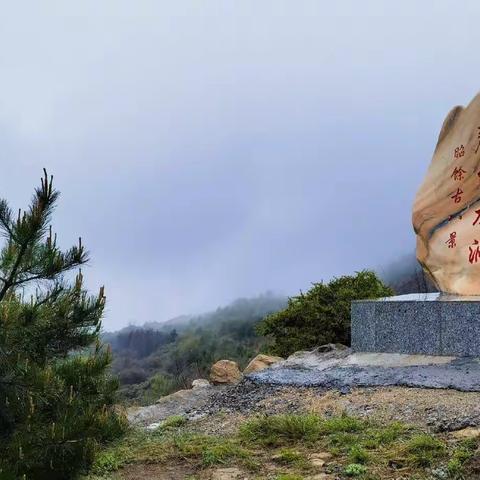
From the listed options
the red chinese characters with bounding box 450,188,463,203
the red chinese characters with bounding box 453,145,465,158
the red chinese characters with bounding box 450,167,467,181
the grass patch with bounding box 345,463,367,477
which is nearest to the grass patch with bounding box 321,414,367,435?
the grass patch with bounding box 345,463,367,477

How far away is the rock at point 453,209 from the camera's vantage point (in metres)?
7.47

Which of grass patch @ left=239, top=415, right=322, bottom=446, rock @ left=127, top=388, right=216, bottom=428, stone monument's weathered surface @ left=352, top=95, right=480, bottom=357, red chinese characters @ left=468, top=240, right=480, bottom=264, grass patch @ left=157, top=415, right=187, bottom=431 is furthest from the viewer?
red chinese characters @ left=468, top=240, right=480, bottom=264

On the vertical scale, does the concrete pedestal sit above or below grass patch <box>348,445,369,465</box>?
above

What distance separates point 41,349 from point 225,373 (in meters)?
4.47

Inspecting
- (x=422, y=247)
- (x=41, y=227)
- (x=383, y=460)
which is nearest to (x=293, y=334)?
(x=422, y=247)

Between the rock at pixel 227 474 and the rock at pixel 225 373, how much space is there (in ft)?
13.1

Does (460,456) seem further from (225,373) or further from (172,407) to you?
(225,373)

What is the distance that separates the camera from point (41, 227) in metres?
3.87

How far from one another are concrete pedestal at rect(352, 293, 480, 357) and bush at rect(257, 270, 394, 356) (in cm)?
209

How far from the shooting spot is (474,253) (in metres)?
7.37

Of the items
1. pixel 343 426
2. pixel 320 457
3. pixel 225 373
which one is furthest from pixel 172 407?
pixel 320 457

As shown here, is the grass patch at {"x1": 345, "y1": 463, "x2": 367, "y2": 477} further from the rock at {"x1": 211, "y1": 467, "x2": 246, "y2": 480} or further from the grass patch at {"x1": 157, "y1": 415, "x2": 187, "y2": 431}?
the grass patch at {"x1": 157, "y1": 415, "x2": 187, "y2": 431}

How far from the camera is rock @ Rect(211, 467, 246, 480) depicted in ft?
13.8

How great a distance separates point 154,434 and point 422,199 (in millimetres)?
4343
